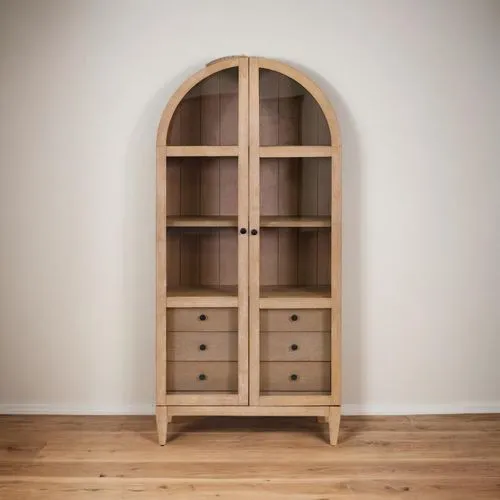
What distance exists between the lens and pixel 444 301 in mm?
3713

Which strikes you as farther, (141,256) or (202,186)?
(141,256)

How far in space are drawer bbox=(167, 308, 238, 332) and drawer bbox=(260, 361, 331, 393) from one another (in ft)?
0.78

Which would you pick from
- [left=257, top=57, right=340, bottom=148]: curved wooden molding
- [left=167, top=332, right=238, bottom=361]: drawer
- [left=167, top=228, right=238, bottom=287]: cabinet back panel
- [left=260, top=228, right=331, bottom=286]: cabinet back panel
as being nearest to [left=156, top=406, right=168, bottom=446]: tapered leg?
[left=167, top=332, right=238, bottom=361]: drawer

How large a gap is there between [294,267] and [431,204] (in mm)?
836

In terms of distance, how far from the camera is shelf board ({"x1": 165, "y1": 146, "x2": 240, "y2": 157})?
3.23 metres

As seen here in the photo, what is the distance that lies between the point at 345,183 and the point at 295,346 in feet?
2.89

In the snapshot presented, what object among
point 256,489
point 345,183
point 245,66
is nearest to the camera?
point 256,489

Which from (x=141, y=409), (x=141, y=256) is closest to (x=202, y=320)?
(x=141, y=256)

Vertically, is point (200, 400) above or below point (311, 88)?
below

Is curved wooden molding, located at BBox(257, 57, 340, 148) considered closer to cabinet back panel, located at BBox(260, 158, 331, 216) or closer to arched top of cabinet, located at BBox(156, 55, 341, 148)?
arched top of cabinet, located at BBox(156, 55, 341, 148)

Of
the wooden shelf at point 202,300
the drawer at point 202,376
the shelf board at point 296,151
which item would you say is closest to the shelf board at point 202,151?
the shelf board at point 296,151

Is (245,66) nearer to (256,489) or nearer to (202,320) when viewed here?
(202,320)

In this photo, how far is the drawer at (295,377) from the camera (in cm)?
327

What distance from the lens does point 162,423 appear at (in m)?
3.23
